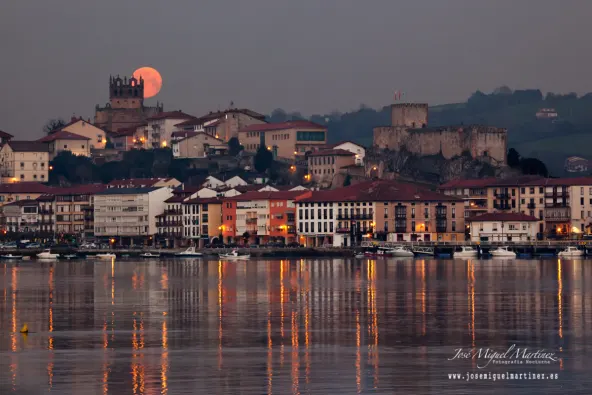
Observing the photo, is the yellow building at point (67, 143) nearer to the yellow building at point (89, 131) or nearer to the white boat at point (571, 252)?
the yellow building at point (89, 131)

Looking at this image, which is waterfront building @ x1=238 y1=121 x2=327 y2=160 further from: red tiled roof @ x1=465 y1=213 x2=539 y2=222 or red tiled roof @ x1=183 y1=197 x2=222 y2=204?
red tiled roof @ x1=465 y1=213 x2=539 y2=222

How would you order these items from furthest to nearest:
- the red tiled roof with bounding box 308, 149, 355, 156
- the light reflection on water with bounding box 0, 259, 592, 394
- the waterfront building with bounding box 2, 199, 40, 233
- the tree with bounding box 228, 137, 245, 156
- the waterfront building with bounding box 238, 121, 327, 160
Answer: the tree with bounding box 228, 137, 245, 156 → the waterfront building with bounding box 238, 121, 327, 160 → the waterfront building with bounding box 2, 199, 40, 233 → the red tiled roof with bounding box 308, 149, 355, 156 → the light reflection on water with bounding box 0, 259, 592, 394

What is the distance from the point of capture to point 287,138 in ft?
422

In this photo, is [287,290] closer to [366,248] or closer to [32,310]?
[32,310]

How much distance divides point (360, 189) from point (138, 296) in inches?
2223

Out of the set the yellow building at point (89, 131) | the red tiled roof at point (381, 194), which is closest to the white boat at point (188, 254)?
the red tiled roof at point (381, 194)

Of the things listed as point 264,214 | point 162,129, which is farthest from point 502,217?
point 162,129

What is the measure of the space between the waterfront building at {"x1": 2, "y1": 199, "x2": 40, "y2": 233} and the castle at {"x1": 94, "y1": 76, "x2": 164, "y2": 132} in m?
34.3

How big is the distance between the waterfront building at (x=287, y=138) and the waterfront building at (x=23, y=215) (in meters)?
22.3

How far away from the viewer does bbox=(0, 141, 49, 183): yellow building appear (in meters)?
131

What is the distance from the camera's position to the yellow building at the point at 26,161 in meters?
131

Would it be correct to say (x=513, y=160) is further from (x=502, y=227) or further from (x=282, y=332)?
(x=282, y=332)

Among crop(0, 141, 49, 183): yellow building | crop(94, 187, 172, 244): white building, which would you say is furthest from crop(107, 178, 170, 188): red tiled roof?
crop(0, 141, 49, 183): yellow building

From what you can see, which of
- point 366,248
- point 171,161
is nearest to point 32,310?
point 366,248
